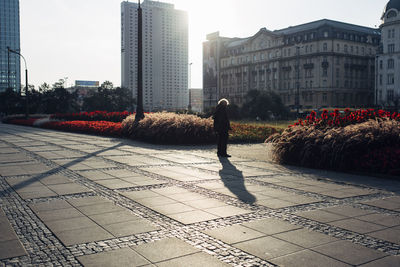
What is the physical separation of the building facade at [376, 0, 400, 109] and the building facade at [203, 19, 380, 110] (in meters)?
4.85

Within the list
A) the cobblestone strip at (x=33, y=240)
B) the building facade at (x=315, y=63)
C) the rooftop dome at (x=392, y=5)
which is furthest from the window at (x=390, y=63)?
the cobblestone strip at (x=33, y=240)

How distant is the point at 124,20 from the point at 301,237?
327ft

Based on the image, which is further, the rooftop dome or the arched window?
the arched window

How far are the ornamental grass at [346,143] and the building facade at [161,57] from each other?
94.9 metres

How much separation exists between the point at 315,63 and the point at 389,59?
17217 millimetres

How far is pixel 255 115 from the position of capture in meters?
49.7

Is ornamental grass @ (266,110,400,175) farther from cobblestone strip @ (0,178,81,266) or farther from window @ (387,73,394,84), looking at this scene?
window @ (387,73,394,84)

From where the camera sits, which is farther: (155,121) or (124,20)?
(124,20)

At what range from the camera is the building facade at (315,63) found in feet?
297

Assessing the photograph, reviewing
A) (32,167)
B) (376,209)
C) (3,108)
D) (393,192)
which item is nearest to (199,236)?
(376,209)

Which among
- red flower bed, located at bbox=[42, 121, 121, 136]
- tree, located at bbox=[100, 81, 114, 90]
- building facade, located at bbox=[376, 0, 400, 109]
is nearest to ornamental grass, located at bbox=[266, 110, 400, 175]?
red flower bed, located at bbox=[42, 121, 121, 136]

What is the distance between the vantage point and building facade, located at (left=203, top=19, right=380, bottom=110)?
297 ft

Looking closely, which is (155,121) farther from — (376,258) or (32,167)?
(376,258)

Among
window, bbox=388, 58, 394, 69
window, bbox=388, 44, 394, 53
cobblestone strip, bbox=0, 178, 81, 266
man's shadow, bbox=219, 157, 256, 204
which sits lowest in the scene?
cobblestone strip, bbox=0, 178, 81, 266
